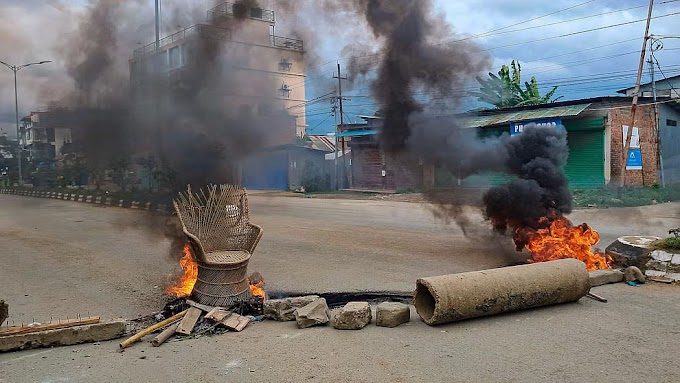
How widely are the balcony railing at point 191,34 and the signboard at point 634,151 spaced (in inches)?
693

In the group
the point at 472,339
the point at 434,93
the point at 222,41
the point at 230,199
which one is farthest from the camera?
the point at 434,93

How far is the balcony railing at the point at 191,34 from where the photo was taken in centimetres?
854

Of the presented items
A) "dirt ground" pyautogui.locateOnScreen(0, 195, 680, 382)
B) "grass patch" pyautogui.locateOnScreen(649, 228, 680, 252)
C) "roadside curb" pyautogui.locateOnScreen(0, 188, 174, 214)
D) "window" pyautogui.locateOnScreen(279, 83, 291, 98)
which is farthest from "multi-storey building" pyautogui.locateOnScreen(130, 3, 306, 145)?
"roadside curb" pyautogui.locateOnScreen(0, 188, 174, 214)

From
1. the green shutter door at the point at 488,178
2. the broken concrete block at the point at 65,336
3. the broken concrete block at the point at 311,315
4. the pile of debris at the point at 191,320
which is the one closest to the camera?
the broken concrete block at the point at 65,336

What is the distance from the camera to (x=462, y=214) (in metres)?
10.6

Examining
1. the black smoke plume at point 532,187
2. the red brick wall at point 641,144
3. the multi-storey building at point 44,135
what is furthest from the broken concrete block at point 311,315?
the red brick wall at point 641,144

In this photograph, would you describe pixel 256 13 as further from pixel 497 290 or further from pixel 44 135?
pixel 44 135

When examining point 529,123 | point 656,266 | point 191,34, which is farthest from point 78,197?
point 656,266

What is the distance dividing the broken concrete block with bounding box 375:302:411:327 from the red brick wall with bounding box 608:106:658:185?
18268mm

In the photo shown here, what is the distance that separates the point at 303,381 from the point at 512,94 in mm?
24767

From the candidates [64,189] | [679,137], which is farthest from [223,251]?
[679,137]

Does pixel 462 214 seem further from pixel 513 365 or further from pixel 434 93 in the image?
pixel 513 365

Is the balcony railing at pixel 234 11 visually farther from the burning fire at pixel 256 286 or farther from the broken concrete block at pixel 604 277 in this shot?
the broken concrete block at pixel 604 277

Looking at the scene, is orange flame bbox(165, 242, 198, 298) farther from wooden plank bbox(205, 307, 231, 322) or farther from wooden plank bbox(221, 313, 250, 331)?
wooden plank bbox(221, 313, 250, 331)
